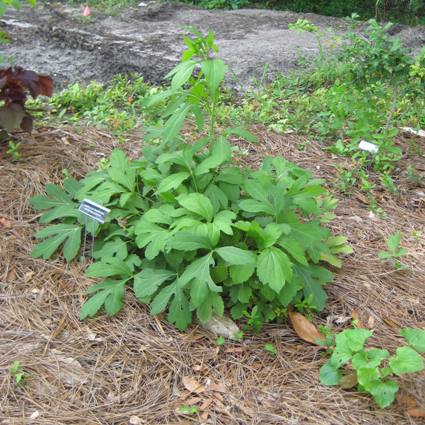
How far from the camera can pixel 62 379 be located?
2143mm

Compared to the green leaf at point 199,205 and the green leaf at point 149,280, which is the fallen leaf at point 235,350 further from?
the green leaf at point 199,205

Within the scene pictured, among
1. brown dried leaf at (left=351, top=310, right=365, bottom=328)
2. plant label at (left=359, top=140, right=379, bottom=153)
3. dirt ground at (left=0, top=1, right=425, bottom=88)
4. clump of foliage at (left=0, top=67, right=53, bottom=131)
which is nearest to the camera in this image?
brown dried leaf at (left=351, top=310, right=365, bottom=328)

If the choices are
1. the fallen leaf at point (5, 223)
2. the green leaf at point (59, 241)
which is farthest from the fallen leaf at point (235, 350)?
the fallen leaf at point (5, 223)

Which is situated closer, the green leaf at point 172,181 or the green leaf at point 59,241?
the green leaf at point 172,181

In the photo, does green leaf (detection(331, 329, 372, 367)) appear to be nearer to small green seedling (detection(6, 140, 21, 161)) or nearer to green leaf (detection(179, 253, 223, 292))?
green leaf (detection(179, 253, 223, 292))

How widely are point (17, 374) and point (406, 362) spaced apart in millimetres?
1508

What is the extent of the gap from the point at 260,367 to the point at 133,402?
1.80 feet

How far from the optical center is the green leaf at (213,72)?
232 cm

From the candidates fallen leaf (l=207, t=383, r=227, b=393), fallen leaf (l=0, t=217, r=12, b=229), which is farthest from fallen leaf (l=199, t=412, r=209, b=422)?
fallen leaf (l=0, t=217, r=12, b=229)

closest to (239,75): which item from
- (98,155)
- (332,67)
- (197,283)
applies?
(332,67)

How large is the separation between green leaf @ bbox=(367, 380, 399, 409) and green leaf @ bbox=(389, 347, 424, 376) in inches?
2.4

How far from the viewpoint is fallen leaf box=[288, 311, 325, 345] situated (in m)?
2.36

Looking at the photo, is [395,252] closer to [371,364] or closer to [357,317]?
[357,317]

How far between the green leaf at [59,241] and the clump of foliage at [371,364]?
1.29 m
